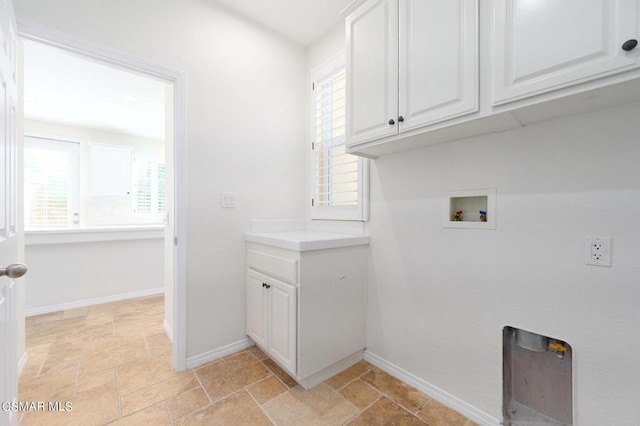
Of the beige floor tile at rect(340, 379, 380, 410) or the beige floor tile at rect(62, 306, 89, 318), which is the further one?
the beige floor tile at rect(62, 306, 89, 318)

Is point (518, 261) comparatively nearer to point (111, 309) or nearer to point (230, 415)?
point (230, 415)

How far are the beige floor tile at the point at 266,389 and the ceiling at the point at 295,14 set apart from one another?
9.03ft

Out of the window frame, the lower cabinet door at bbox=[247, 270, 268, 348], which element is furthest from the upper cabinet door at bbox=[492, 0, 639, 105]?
the lower cabinet door at bbox=[247, 270, 268, 348]

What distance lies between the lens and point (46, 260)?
10.0 ft

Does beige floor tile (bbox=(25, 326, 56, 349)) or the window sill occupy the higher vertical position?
the window sill

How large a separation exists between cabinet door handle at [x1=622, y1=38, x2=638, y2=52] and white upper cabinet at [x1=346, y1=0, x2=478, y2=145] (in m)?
0.42

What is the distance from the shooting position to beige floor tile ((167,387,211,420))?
4.90ft

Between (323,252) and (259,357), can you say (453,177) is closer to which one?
(323,252)

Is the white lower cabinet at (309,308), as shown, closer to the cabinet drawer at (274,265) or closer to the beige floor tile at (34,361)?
the cabinet drawer at (274,265)

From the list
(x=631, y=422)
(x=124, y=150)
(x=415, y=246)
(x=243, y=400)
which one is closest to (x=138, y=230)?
(x=124, y=150)

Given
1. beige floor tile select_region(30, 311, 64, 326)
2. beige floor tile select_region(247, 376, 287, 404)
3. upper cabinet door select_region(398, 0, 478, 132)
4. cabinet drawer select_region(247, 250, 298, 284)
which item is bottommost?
beige floor tile select_region(30, 311, 64, 326)

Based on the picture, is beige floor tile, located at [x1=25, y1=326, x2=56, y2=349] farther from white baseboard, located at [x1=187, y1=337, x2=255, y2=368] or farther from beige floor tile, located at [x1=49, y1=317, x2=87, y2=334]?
white baseboard, located at [x1=187, y1=337, x2=255, y2=368]

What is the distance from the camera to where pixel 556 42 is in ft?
3.10

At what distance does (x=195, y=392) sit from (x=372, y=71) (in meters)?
2.26
